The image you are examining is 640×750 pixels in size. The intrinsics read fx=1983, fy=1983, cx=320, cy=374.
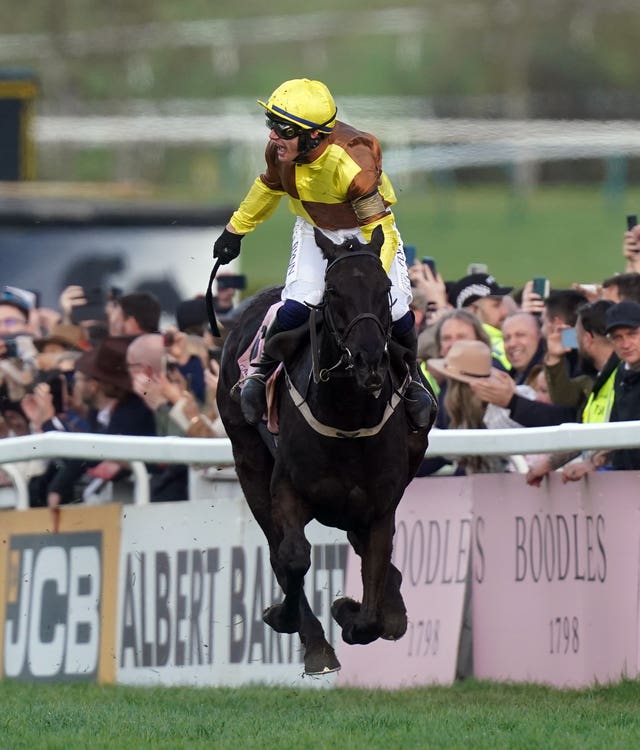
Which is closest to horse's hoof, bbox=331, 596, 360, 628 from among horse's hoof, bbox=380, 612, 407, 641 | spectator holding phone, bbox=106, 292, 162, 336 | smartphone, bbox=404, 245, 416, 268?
horse's hoof, bbox=380, 612, 407, 641

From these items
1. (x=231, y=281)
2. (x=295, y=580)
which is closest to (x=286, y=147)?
(x=295, y=580)

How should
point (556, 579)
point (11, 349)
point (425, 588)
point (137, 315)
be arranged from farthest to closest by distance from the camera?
point (11, 349) < point (137, 315) < point (425, 588) < point (556, 579)

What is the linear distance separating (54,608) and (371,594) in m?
2.65

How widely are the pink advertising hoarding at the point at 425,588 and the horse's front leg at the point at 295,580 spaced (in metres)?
1.10

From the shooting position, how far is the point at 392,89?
125 feet

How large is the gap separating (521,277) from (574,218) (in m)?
5.78

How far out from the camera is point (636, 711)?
7742 millimetres

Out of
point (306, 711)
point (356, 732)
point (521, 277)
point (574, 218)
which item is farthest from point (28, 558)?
point (574, 218)

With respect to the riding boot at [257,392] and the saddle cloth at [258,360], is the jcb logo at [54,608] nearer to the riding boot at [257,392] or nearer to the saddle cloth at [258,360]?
the saddle cloth at [258,360]

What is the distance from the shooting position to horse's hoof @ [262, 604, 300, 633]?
8.26 metres

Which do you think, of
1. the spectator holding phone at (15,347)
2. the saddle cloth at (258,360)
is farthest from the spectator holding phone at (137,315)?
the saddle cloth at (258,360)

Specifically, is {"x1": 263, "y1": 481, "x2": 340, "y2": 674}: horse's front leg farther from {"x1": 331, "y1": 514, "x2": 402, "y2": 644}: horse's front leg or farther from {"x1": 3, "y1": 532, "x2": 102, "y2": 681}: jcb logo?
{"x1": 3, "y1": 532, "x2": 102, "y2": 681}: jcb logo

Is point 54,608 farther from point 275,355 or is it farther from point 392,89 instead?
point 392,89

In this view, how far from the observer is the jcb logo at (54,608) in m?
9.96
